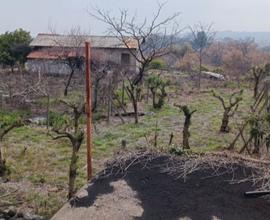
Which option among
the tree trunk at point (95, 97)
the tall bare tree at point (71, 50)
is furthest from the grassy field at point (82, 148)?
the tall bare tree at point (71, 50)

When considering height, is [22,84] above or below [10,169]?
above

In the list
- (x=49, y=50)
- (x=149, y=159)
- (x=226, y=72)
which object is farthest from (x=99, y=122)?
(x=226, y=72)

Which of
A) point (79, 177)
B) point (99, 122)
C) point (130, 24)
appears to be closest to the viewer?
point (79, 177)

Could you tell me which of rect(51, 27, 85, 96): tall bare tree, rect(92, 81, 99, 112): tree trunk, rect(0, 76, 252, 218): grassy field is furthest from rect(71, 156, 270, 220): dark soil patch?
rect(51, 27, 85, 96): tall bare tree

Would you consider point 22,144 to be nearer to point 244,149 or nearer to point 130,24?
point 244,149

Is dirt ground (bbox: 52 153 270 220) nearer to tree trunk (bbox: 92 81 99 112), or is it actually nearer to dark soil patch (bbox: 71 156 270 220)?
dark soil patch (bbox: 71 156 270 220)

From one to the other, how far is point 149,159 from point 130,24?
11543 millimetres

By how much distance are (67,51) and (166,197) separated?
49.8ft

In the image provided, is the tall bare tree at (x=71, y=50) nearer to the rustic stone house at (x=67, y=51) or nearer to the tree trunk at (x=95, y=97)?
the rustic stone house at (x=67, y=51)

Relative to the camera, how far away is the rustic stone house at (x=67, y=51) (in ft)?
60.8

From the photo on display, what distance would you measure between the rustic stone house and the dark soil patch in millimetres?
12898

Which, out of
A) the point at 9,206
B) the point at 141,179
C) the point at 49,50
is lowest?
the point at 9,206

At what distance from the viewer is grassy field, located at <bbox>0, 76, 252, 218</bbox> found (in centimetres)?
613

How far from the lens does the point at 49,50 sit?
20.4 m
